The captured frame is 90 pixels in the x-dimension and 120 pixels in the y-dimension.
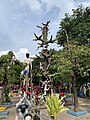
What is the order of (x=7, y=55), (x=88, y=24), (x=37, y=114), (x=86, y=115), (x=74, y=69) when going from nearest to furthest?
(x=37, y=114) → (x=86, y=115) → (x=74, y=69) → (x=88, y=24) → (x=7, y=55)

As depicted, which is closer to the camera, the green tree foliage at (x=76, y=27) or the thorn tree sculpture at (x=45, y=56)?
the thorn tree sculpture at (x=45, y=56)

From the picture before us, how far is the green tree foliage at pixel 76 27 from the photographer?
32941 millimetres

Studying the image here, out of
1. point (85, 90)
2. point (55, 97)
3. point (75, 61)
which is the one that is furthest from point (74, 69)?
point (85, 90)

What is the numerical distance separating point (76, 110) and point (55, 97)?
6168mm

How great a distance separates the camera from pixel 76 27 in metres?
34.2

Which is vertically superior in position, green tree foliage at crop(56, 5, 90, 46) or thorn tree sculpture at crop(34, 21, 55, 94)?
green tree foliage at crop(56, 5, 90, 46)

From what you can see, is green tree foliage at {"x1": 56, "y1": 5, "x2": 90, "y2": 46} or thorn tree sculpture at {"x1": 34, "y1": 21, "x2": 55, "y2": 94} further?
green tree foliage at {"x1": 56, "y1": 5, "x2": 90, "y2": 46}

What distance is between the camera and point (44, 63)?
908 cm

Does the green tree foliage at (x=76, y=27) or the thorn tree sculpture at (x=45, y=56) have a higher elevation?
the green tree foliage at (x=76, y=27)

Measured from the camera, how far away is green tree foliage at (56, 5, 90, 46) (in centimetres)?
3294

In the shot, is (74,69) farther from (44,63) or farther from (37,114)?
(44,63)

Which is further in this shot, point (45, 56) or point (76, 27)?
point (76, 27)

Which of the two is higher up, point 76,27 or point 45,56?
point 76,27

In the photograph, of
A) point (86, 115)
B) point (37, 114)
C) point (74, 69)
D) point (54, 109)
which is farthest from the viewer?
point (74, 69)
